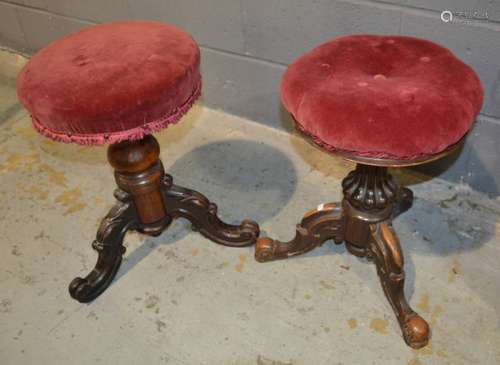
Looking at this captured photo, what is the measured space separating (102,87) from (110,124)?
8cm

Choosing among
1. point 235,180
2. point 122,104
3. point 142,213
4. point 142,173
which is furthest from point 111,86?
point 235,180

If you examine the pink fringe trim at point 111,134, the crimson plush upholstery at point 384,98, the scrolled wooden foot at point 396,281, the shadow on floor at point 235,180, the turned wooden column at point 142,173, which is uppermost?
the crimson plush upholstery at point 384,98

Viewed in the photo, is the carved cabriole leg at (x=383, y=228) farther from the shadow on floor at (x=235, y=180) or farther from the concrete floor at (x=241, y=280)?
the shadow on floor at (x=235, y=180)

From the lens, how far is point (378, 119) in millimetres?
986

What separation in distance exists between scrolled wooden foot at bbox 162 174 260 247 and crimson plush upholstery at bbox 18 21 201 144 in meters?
0.36

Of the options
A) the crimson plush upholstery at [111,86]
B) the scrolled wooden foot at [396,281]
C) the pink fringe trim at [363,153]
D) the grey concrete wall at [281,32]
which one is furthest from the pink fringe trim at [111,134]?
the grey concrete wall at [281,32]

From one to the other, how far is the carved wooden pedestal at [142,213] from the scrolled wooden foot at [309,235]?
8 centimetres

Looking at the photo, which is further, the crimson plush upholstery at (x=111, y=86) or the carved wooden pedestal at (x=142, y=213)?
the carved wooden pedestal at (x=142, y=213)

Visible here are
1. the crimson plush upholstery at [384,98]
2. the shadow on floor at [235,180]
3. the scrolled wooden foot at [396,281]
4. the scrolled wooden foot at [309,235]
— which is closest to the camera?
the crimson plush upholstery at [384,98]

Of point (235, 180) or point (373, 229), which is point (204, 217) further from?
point (373, 229)

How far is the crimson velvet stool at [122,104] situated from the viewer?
1067 millimetres

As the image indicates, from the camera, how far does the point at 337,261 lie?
151 centimetres

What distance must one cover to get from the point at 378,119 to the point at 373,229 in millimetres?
435

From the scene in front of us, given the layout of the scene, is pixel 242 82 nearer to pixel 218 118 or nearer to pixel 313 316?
pixel 218 118
